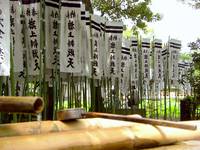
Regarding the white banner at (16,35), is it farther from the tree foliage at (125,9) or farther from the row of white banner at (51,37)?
the tree foliage at (125,9)

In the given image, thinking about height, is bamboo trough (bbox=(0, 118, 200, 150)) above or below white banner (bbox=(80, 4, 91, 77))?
below

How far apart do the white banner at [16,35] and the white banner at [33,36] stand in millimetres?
155

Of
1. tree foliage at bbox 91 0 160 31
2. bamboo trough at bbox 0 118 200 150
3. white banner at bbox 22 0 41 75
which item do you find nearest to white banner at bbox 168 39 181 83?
tree foliage at bbox 91 0 160 31

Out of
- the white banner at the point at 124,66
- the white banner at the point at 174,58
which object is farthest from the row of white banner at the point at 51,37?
the white banner at the point at 174,58

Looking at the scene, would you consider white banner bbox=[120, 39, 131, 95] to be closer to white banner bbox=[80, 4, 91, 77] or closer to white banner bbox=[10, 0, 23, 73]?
white banner bbox=[80, 4, 91, 77]

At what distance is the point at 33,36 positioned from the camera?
4992mm

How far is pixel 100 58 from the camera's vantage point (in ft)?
23.9

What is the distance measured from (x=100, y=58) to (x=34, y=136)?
5588mm

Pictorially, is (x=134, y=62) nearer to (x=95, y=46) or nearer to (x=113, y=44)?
(x=113, y=44)

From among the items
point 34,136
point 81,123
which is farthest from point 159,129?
point 34,136

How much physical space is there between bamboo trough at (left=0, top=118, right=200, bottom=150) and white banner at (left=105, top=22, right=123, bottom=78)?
5.28m

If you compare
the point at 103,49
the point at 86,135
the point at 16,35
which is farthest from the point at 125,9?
the point at 86,135

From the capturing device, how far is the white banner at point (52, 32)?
536 centimetres

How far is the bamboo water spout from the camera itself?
1699 millimetres
